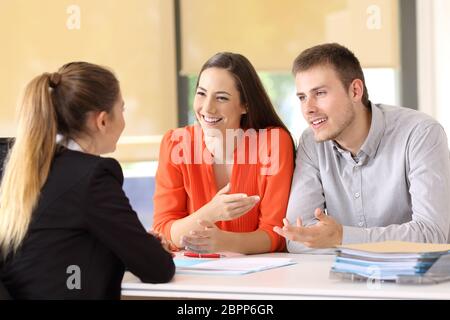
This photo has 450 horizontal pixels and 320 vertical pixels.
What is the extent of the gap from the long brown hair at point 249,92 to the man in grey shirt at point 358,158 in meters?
0.16

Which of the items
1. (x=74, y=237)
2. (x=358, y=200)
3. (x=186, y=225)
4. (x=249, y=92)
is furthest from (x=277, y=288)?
(x=249, y=92)

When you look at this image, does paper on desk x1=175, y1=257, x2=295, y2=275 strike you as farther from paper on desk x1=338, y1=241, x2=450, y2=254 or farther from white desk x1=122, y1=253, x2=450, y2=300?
paper on desk x1=338, y1=241, x2=450, y2=254

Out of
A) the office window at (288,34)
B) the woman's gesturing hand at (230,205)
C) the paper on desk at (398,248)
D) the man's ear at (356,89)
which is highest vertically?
the office window at (288,34)

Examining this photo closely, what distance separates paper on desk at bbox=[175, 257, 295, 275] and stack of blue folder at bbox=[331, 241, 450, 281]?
28cm

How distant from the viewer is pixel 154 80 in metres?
5.16

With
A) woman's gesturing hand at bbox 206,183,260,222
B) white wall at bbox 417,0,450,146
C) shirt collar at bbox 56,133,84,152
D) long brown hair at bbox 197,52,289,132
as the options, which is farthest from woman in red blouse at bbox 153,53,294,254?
white wall at bbox 417,0,450,146

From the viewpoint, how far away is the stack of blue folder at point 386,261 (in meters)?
1.90

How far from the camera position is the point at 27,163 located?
1.90 m

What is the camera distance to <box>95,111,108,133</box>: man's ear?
2.06 meters

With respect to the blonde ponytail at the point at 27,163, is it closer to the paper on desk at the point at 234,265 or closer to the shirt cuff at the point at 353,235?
the paper on desk at the point at 234,265

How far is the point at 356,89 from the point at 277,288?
1.20 m

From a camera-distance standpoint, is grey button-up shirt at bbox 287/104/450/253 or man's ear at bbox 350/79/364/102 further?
man's ear at bbox 350/79/364/102

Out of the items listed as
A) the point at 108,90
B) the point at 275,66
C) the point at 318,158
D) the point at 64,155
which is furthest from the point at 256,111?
the point at 275,66

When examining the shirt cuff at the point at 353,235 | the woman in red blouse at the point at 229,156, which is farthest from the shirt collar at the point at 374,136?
the shirt cuff at the point at 353,235
